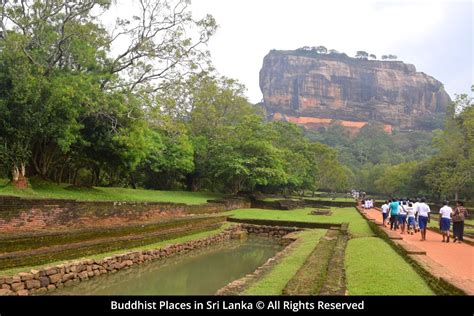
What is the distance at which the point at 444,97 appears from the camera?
162875 millimetres

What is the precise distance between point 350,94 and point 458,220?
152m

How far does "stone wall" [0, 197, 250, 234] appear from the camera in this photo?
10.2 metres

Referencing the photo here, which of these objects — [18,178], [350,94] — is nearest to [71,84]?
[18,178]

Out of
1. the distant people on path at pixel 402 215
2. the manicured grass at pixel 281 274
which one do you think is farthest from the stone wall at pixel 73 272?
the distant people on path at pixel 402 215

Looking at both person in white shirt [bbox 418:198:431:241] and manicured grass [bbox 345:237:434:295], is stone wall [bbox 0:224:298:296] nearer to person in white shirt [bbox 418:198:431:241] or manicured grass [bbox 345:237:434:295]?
manicured grass [bbox 345:237:434:295]

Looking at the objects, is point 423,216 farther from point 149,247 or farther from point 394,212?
point 149,247

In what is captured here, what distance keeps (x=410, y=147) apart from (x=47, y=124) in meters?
101

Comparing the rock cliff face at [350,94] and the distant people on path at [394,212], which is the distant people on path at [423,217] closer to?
the distant people on path at [394,212]

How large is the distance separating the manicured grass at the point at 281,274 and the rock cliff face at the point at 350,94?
463ft

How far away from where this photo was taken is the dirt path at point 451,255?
8.33m

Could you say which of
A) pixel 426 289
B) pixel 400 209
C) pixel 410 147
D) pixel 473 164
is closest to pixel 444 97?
pixel 410 147

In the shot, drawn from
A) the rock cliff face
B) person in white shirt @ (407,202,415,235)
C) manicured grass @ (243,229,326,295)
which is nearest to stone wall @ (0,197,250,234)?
manicured grass @ (243,229,326,295)

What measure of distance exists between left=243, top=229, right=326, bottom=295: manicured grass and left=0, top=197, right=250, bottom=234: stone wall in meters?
6.32
